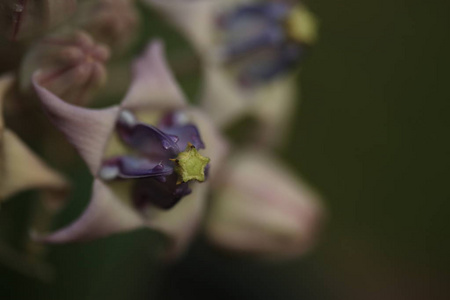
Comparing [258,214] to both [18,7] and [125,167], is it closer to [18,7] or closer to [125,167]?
[125,167]

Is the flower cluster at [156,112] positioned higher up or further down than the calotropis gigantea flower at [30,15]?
further down

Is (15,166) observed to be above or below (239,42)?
below

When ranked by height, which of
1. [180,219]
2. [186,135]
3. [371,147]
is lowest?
[371,147]

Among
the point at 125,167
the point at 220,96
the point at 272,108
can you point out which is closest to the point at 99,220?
the point at 125,167

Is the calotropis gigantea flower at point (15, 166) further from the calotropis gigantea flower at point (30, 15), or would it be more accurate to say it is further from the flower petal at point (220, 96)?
the flower petal at point (220, 96)

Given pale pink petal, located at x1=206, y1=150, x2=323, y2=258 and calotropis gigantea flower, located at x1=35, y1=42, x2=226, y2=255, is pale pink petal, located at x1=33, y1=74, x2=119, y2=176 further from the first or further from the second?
pale pink petal, located at x1=206, y1=150, x2=323, y2=258

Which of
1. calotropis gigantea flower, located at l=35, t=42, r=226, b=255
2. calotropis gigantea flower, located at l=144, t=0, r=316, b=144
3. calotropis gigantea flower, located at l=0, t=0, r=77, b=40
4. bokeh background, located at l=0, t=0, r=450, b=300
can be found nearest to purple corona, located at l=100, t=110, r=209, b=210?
calotropis gigantea flower, located at l=35, t=42, r=226, b=255

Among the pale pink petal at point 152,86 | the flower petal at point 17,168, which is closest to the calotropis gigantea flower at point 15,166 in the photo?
the flower petal at point 17,168
